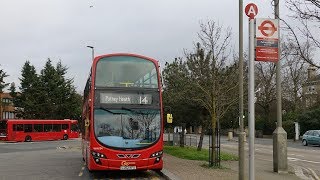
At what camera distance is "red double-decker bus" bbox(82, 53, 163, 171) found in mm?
15383

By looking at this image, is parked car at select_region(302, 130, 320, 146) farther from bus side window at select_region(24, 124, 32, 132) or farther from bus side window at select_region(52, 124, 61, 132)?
bus side window at select_region(24, 124, 32, 132)

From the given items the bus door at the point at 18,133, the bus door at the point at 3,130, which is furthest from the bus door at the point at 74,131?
the bus door at the point at 3,130

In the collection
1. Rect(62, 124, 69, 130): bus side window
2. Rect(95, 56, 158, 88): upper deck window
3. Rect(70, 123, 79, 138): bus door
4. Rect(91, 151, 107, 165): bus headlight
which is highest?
Rect(95, 56, 158, 88): upper deck window

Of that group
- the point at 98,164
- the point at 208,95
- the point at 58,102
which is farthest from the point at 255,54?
the point at 58,102

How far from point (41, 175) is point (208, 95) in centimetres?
728

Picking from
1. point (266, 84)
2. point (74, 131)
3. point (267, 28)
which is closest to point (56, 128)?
point (74, 131)

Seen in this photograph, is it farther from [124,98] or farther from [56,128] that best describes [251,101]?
[56,128]

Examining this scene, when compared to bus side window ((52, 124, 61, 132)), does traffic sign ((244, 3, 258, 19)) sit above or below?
above

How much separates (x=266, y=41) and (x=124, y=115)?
27.3ft

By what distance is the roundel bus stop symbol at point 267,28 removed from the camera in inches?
335

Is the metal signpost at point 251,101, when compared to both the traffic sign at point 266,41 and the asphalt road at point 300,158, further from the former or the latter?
the asphalt road at point 300,158

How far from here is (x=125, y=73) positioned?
1602 cm

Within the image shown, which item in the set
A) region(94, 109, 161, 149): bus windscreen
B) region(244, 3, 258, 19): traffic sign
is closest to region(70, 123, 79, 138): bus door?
region(94, 109, 161, 149): bus windscreen

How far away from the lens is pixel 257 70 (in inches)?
2613
